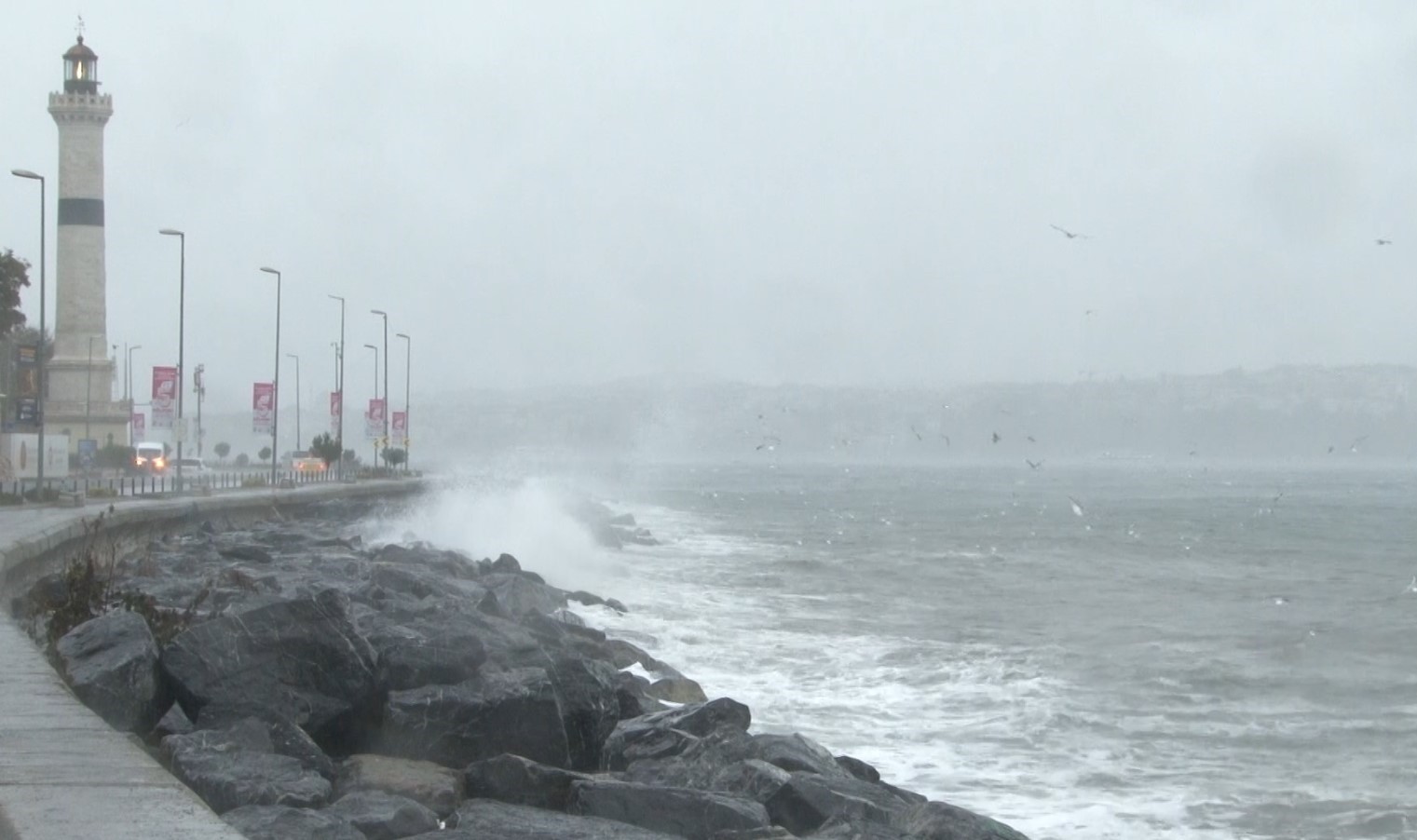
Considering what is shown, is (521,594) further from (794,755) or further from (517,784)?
(517,784)

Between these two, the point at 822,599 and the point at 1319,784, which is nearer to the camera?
the point at 1319,784

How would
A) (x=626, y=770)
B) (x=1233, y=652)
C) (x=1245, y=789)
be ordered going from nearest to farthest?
(x=626, y=770)
(x=1245, y=789)
(x=1233, y=652)

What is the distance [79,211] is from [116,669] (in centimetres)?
6062

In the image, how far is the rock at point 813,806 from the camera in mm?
10195

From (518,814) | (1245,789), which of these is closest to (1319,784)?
(1245,789)

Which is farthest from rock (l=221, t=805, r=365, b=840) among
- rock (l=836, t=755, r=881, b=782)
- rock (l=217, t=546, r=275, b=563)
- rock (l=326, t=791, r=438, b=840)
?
rock (l=217, t=546, r=275, b=563)

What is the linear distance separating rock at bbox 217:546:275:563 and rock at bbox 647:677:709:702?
29.6 ft

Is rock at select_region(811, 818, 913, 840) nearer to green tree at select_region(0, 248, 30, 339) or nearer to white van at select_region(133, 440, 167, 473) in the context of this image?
green tree at select_region(0, 248, 30, 339)

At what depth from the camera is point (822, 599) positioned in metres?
33.4

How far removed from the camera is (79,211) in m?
65.2

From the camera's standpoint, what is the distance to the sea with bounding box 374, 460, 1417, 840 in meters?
15.3

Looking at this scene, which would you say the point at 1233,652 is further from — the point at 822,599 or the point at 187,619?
the point at 187,619

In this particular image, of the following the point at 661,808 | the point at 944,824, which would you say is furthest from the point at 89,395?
the point at 661,808

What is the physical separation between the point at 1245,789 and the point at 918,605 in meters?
18.0
